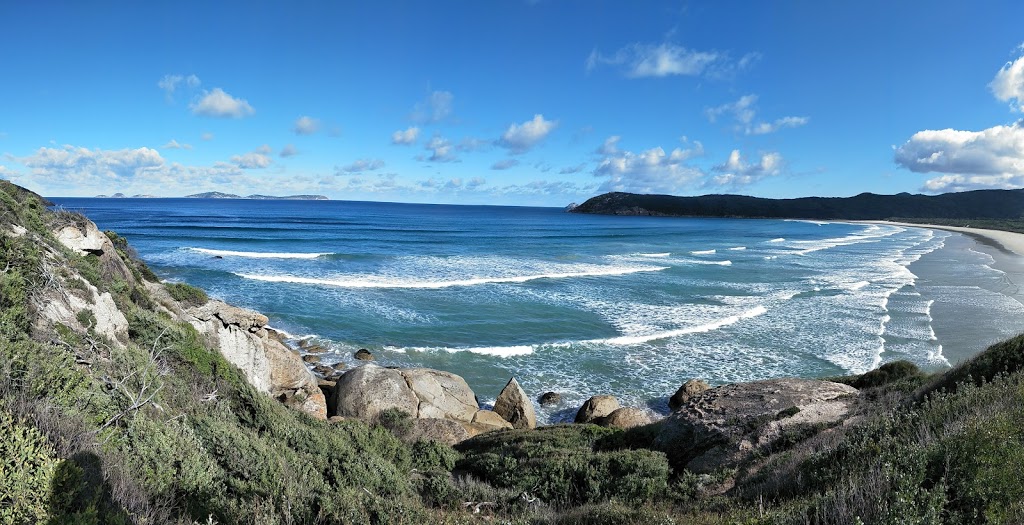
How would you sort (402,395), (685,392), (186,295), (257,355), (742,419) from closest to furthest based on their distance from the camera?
(742,419) < (402,395) < (257,355) < (685,392) < (186,295)

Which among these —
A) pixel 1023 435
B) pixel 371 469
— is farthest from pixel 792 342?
pixel 371 469

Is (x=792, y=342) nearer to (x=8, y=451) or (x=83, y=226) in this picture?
(x=8, y=451)

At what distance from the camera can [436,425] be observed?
1219 cm

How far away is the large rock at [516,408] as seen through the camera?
45.0ft

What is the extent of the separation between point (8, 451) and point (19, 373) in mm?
1931

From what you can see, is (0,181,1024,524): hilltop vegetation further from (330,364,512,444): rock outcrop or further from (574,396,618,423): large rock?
(574,396,618,423): large rock

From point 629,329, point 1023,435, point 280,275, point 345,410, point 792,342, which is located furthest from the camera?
point 280,275

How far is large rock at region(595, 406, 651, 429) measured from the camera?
12719mm

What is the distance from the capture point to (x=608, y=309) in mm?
25375

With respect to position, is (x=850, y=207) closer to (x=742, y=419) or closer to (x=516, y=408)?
(x=516, y=408)

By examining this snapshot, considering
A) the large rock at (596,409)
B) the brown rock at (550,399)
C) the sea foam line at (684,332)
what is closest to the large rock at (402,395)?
the brown rock at (550,399)

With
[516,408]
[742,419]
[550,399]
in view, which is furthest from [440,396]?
[742,419]

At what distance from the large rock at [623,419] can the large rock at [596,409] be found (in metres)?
0.24

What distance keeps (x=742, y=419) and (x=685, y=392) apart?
529 cm
